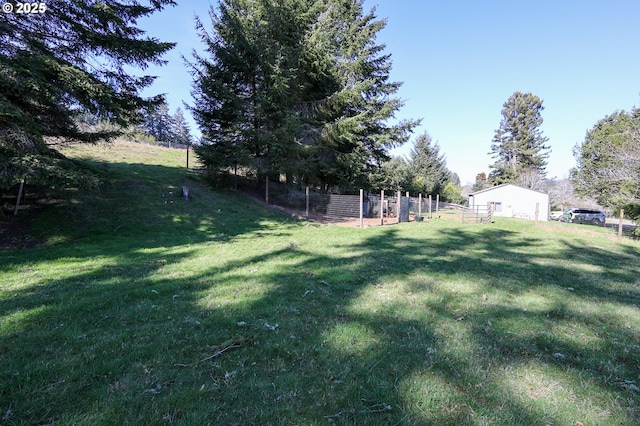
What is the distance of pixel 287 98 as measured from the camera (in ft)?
53.7

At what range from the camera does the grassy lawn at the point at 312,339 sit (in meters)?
2.01

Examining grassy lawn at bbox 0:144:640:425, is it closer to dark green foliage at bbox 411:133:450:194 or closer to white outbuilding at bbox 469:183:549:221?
white outbuilding at bbox 469:183:549:221

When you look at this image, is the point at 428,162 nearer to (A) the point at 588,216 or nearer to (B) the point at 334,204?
(A) the point at 588,216

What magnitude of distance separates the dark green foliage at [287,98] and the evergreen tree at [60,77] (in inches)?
243

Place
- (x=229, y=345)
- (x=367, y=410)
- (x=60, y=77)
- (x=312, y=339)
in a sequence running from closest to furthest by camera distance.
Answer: (x=367, y=410) → (x=229, y=345) → (x=312, y=339) → (x=60, y=77)

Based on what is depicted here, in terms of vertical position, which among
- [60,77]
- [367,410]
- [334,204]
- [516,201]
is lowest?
[367,410]

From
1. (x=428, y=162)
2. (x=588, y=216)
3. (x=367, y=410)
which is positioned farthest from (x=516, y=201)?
(x=367, y=410)

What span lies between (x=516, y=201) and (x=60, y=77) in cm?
3827

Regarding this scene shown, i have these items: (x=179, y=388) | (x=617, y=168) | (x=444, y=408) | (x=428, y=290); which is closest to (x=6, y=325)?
(x=179, y=388)

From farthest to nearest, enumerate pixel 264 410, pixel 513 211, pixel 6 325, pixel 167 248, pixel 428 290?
pixel 513 211
pixel 167 248
pixel 428 290
pixel 6 325
pixel 264 410

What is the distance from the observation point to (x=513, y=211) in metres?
33.0

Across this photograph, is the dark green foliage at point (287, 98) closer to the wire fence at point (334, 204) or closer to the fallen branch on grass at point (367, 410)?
the wire fence at point (334, 204)

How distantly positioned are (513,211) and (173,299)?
37.4 metres

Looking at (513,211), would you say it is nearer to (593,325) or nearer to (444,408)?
(593,325)
